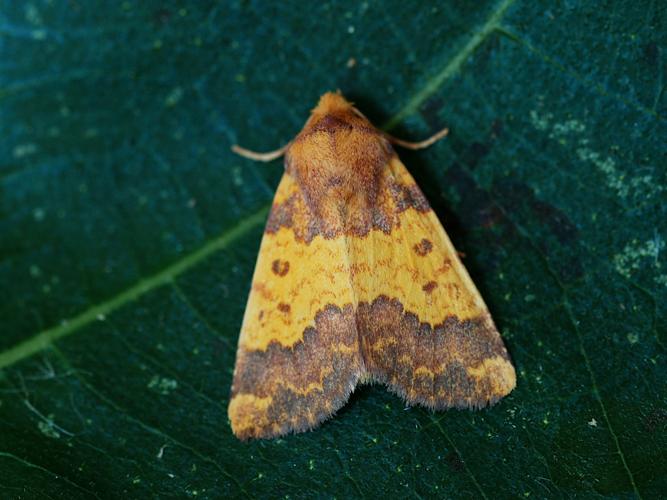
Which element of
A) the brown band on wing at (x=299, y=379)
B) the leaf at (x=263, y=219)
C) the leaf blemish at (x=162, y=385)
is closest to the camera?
the leaf at (x=263, y=219)

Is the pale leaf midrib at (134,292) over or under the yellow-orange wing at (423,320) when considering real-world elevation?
under

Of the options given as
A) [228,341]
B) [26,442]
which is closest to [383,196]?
[228,341]

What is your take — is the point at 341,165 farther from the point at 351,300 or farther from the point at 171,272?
the point at 171,272

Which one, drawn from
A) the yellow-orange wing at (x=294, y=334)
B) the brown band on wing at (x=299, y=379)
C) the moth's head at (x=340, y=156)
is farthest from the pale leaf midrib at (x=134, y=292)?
the brown band on wing at (x=299, y=379)

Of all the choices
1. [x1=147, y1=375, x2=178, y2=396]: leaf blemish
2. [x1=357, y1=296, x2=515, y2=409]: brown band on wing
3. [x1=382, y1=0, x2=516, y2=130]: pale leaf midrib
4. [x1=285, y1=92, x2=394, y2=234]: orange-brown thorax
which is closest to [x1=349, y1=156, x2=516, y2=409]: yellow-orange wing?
[x1=357, y1=296, x2=515, y2=409]: brown band on wing

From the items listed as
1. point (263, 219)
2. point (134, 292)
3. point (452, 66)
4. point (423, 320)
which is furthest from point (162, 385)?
point (452, 66)

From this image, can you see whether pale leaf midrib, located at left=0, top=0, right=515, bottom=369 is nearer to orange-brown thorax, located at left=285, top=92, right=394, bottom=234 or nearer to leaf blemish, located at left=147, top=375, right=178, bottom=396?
orange-brown thorax, located at left=285, top=92, right=394, bottom=234

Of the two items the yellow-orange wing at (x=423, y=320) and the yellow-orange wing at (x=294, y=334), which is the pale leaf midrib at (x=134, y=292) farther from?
the yellow-orange wing at (x=423, y=320)
